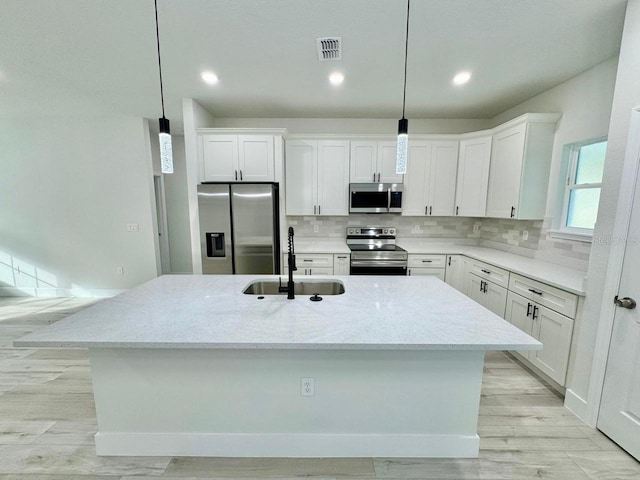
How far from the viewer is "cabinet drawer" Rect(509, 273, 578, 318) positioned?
76.8 inches

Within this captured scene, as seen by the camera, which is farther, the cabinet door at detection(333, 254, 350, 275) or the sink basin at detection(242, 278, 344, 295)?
the cabinet door at detection(333, 254, 350, 275)

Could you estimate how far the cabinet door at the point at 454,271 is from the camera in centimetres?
334

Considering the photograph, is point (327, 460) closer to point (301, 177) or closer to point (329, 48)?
point (329, 48)

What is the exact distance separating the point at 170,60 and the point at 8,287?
495 centimetres

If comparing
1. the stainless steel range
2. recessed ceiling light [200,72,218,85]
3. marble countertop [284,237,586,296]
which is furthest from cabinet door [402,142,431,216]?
Answer: recessed ceiling light [200,72,218,85]

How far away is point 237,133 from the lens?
3311 mm

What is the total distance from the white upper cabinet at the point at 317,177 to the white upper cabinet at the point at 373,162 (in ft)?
0.39

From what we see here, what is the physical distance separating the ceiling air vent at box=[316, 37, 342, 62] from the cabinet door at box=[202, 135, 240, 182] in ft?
5.24

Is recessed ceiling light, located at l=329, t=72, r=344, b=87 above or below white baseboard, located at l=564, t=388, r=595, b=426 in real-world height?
above

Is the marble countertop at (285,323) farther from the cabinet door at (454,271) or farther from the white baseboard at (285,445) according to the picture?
the cabinet door at (454,271)

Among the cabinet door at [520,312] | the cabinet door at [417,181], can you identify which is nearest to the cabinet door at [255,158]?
the cabinet door at [417,181]

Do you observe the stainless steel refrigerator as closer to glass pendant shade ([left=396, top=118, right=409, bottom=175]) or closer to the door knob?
glass pendant shade ([left=396, top=118, right=409, bottom=175])

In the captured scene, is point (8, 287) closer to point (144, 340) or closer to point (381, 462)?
point (144, 340)

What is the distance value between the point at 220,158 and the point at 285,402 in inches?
114
